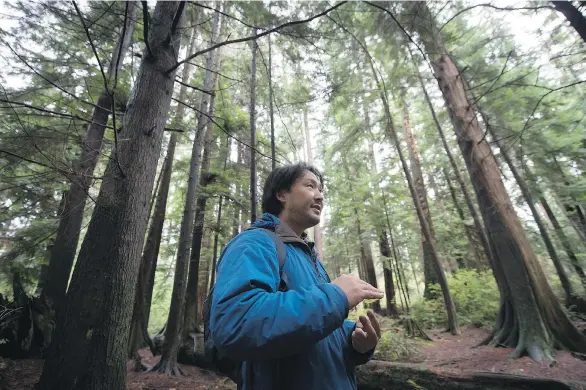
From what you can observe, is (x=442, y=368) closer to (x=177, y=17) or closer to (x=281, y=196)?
(x=281, y=196)

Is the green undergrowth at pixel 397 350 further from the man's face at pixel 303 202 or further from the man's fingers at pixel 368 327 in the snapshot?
the man's face at pixel 303 202

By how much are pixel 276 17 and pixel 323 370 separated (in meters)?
5.41

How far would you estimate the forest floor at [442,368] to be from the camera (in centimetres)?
429

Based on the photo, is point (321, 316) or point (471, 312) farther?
point (471, 312)

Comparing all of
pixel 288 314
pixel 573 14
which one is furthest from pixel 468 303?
pixel 288 314

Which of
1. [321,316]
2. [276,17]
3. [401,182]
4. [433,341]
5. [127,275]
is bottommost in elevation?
[433,341]

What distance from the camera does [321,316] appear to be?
1018 millimetres

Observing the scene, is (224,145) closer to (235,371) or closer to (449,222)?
(235,371)

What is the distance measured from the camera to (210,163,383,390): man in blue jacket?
960 mm

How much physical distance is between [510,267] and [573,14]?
469cm

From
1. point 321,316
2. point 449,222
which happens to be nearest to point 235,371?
point 321,316

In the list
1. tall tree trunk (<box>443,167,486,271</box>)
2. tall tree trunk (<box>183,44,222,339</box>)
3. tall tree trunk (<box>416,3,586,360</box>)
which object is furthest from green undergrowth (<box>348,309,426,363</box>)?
tall tree trunk (<box>443,167,486,271</box>)

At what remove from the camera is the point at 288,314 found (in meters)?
0.98

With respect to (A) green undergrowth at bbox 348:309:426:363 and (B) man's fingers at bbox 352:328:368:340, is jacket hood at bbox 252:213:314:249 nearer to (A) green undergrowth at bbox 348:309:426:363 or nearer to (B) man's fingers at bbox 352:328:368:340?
(B) man's fingers at bbox 352:328:368:340
